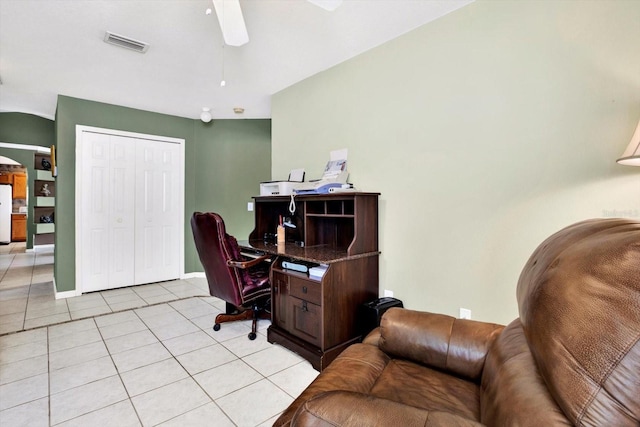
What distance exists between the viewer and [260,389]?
2.04 meters

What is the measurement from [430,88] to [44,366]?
3.55m

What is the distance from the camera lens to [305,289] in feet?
7.88

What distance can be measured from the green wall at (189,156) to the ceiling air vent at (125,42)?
74.6 inches

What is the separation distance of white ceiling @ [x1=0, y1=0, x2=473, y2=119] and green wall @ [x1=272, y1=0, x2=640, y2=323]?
11.8 inches

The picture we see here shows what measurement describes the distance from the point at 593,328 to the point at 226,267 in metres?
2.44

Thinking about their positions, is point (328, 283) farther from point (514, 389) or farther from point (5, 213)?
point (5, 213)

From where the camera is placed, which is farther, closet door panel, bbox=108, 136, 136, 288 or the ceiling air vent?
closet door panel, bbox=108, 136, 136, 288

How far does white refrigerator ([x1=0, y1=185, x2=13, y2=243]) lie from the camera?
372 inches

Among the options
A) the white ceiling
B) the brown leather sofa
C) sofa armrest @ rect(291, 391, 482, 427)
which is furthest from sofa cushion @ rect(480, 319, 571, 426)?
the white ceiling

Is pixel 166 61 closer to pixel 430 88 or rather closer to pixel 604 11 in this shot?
pixel 430 88

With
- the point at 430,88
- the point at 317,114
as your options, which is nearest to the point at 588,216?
the point at 430,88

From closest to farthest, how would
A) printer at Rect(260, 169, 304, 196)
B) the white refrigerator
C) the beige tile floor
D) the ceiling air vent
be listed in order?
the beige tile floor
the ceiling air vent
printer at Rect(260, 169, 304, 196)
the white refrigerator

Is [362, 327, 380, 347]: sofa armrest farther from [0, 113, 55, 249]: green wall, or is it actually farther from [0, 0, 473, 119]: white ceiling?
[0, 113, 55, 249]: green wall

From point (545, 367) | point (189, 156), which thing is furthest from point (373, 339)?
point (189, 156)
